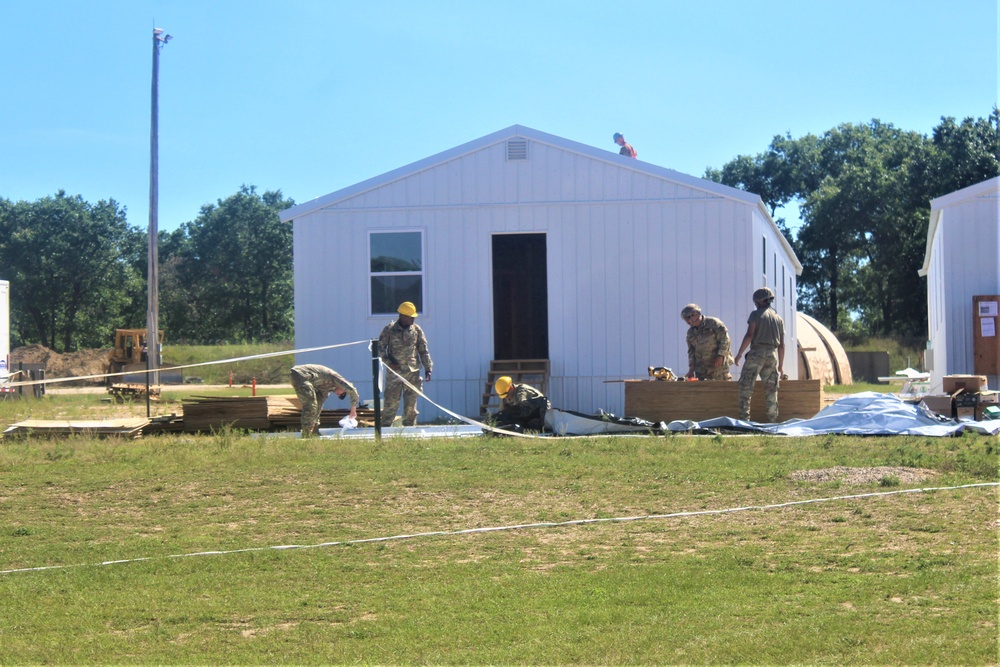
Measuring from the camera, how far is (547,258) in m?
16.8

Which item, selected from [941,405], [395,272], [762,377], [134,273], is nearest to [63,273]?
[134,273]

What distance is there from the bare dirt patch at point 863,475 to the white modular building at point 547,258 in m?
7.21

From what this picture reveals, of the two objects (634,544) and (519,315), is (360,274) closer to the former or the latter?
(519,315)

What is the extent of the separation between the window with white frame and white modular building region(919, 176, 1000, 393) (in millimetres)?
8420

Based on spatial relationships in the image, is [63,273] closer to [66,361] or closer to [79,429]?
[66,361]

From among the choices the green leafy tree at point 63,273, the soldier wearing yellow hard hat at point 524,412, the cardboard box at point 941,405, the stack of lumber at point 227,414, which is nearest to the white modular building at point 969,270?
the cardboard box at point 941,405

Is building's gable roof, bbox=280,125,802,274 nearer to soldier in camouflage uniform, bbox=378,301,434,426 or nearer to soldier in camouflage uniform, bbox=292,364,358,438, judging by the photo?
soldier in camouflage uniform, bbox=378,301,434,426

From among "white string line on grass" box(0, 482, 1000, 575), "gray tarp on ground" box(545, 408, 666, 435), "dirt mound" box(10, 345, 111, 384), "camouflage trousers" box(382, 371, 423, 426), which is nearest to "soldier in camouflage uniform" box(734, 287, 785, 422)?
"gray tarp on ground" box(545, 408, 666, 435)

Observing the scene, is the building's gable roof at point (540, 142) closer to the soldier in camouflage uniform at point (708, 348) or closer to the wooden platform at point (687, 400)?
the soldier in camouflage uniform at point (708, 348)

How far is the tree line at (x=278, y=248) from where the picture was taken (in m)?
43.0

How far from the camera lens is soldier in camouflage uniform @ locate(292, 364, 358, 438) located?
12969mm

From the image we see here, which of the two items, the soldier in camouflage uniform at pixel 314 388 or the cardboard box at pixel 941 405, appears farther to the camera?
the soldier in camouflage uniform at pixel 314 388

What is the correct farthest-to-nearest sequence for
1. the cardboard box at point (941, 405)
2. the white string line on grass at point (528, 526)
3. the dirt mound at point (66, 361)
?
the dirt mound at point (66, 361)
the cardboard box at point (941, 405)
the white string line on grass at point (528, 526)

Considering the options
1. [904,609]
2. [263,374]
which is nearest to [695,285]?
[904,609]
